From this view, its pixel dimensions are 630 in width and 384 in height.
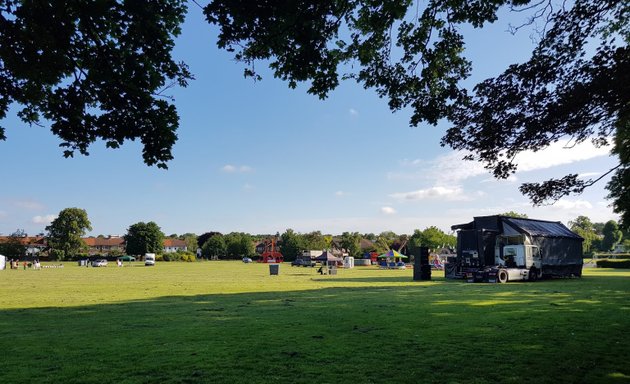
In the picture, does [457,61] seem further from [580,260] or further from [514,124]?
[580,260]

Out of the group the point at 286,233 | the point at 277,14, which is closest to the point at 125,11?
the point at 277,14

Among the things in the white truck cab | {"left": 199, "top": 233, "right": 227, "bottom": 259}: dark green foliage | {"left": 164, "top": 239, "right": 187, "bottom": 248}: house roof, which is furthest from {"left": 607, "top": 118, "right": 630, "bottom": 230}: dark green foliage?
{"left": 164, "top": 239, "right": 187, "bottom": 248}: house roof

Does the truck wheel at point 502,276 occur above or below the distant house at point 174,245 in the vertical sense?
above

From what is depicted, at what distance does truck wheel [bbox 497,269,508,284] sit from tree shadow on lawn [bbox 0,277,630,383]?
13360mm

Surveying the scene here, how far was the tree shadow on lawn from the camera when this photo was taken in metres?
→ 6.04

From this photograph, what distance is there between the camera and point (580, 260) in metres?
33.7

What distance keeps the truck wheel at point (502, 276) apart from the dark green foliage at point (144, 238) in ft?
320

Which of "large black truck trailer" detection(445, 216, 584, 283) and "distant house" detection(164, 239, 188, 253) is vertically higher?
"large black truck trailer" detection(445, 216, 584, 283)

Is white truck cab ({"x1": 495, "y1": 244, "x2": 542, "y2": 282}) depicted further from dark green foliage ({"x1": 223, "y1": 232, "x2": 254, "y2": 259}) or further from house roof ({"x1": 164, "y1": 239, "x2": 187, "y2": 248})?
house roof ({"x1": 164, "y1": 239, "x2": 187, "y2": 248})

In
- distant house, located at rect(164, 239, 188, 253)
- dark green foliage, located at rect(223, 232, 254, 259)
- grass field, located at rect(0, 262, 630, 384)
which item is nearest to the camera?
grass field, located at rect(0, 262, 630, 384)

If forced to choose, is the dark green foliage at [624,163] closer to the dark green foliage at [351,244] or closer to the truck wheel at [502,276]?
the truck wheel at [502,276]

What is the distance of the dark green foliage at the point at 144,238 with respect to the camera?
108m

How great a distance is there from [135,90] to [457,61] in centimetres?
653

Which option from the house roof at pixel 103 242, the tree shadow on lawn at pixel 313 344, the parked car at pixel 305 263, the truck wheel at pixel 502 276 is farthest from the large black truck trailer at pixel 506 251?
the house roof at pixel 103 242
